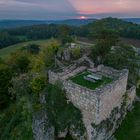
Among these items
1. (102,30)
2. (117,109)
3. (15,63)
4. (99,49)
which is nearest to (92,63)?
(99,49)

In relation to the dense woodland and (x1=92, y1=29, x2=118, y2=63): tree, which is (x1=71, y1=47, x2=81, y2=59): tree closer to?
the dense woodland

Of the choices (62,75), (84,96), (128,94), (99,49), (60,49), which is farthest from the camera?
(60,49)

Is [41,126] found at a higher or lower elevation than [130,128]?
higher

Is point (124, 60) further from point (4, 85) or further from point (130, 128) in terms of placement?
point (4, 85)

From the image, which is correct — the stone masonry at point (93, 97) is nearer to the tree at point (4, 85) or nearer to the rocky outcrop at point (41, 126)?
the rocky outcrop at point (41, 126)

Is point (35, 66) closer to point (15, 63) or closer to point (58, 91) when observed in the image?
point (15, 63)

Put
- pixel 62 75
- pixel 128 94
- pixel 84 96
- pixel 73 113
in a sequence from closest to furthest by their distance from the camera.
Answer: pixel 84 96
pixel 73 113
pixel 62 75
pixel 128 94

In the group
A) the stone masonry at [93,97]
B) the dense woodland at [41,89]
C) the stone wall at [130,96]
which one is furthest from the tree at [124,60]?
the stone masonry at [93,97]

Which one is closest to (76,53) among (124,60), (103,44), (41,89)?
(103,44)
